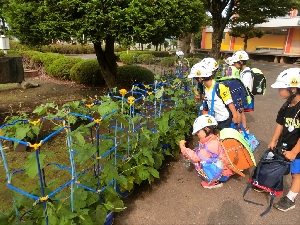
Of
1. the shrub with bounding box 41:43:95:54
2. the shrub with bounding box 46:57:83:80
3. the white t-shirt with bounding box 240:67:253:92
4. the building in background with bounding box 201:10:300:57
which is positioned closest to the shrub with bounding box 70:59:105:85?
the shrub with bounding box 46:57:83:80

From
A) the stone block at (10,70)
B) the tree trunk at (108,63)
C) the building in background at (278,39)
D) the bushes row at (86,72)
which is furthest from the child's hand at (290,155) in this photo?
the building in background at (278,39)

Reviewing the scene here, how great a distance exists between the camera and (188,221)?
2.72m

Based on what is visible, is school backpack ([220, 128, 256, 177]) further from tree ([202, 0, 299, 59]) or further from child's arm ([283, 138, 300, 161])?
tree ([202, 0, 299, 59])

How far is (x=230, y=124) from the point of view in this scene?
3.55 m

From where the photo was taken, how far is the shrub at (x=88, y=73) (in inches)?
375

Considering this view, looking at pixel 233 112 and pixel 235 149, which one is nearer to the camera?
pixel 235 149

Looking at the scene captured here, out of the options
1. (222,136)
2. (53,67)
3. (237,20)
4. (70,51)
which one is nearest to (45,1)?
(222,136)

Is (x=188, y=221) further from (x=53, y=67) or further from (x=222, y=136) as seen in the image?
(x=53, y=67)

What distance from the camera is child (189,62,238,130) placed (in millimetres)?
3229

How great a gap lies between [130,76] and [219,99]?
6.14 metres

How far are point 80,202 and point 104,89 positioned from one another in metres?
7.34

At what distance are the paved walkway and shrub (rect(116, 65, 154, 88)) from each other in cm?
583

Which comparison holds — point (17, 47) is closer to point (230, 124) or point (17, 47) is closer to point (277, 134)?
point (230, 124)

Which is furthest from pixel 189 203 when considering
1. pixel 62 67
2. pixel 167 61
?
pixel 62 67
